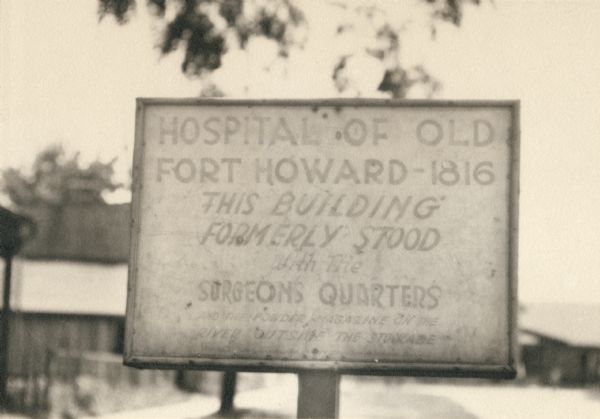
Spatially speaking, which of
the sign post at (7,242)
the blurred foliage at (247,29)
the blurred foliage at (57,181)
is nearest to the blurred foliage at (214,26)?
the blurred foliage at (247,29)

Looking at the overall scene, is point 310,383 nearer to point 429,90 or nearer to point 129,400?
point 429,90

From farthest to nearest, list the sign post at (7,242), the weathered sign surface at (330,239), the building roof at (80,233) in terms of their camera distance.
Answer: the building roof at (80,233), the sign post at (7,242), the weathered sign surface at (330,239)

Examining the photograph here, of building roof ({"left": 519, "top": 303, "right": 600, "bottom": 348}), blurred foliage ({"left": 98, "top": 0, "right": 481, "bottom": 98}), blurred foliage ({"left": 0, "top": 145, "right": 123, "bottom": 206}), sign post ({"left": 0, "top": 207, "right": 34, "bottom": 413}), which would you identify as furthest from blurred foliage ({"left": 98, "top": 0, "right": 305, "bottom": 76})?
building roof ({"left": 519, "top": 303, "right": 600, "bottom": 348})

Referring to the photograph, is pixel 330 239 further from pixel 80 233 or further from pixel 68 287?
pixel 80 233

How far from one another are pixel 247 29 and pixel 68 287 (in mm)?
12294

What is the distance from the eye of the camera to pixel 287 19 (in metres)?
7.16

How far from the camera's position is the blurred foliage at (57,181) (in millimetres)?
22712

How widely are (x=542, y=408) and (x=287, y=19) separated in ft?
44.2

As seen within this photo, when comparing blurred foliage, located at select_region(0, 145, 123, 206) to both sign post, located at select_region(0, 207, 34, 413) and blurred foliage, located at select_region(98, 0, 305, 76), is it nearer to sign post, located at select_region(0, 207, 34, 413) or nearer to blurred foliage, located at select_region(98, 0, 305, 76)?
sign post, located at select_region(0, 207, 34, 413)

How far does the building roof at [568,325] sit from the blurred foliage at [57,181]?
1272 cm

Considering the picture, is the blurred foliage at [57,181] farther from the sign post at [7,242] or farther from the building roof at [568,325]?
the building roof at [568,325]

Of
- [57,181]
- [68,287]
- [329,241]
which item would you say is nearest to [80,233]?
[68,287]

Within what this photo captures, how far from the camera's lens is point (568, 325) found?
22.2 m

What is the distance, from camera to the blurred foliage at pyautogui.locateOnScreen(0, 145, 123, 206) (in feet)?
74.5
